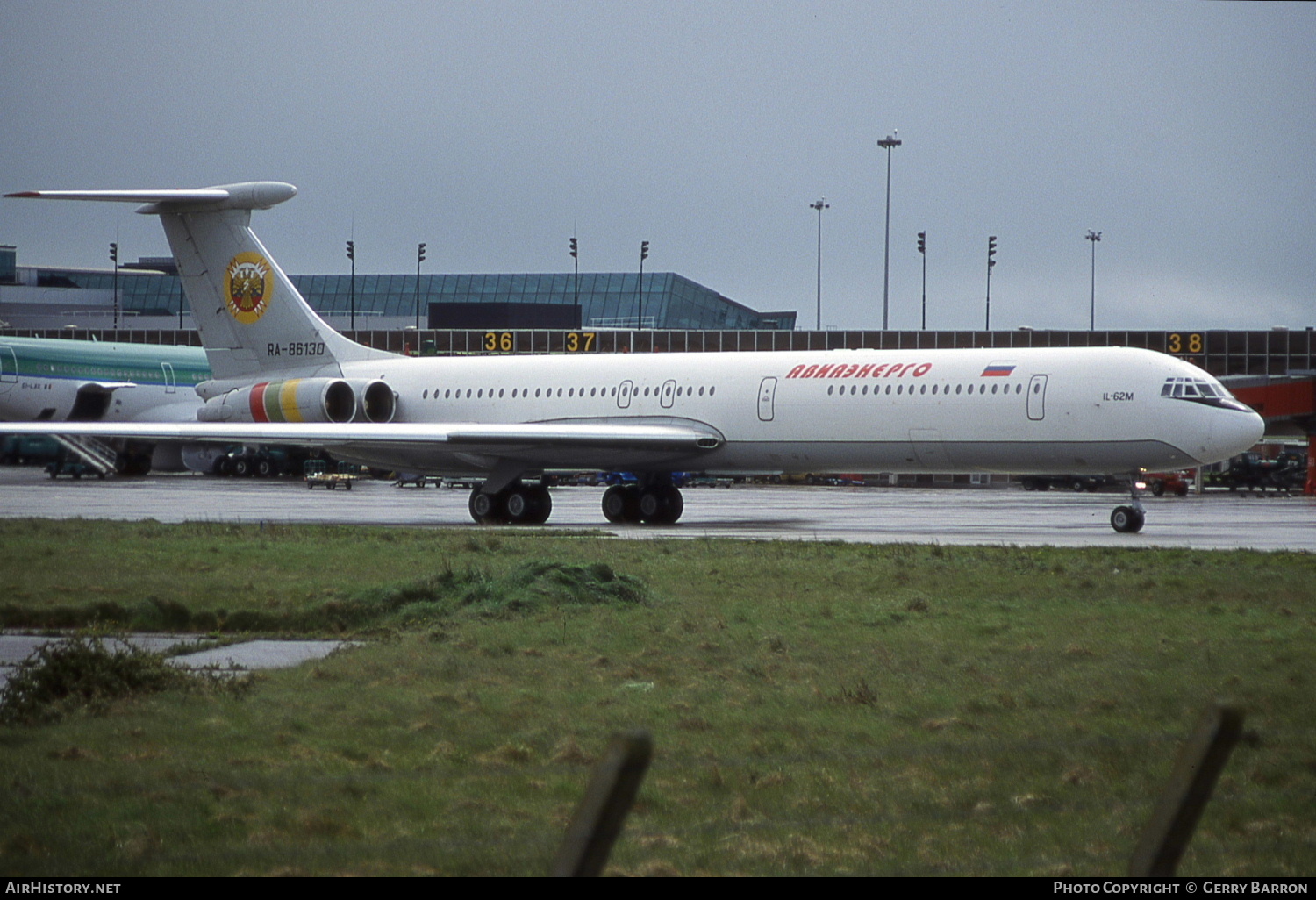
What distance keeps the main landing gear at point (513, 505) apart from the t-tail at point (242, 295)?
6708 mm

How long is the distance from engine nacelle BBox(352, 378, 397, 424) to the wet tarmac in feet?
7.68

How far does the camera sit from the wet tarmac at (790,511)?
27375mm

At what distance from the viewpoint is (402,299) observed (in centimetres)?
12525

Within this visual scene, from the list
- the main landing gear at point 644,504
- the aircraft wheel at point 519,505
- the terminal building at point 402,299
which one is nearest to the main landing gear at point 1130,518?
the main landing gear at point 644,504

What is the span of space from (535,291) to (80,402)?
64125mm

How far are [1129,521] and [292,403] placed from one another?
18.7 m

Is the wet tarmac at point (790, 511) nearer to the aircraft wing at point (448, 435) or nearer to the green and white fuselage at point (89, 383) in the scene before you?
the aircraft wing at point (448, 435)

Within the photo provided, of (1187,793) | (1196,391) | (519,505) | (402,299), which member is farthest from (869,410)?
(402,299)

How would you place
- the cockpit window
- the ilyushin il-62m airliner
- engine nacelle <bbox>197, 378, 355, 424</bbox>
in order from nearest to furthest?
1. the cockpit window
2. the ilyushin il-62m airliner
3. engine nacelle <bbox>197, 378, 355, 424</bbox>

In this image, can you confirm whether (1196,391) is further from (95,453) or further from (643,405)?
(95,453)

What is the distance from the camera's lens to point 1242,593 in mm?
16172

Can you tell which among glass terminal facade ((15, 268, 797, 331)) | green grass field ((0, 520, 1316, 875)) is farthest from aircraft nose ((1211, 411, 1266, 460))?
glass terminal facade ((15, 268, 797, 331))

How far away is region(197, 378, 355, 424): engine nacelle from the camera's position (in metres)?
34.3

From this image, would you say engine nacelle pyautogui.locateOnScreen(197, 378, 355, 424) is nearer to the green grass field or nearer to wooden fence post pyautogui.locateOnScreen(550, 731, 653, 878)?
the green grass field
